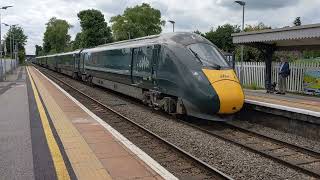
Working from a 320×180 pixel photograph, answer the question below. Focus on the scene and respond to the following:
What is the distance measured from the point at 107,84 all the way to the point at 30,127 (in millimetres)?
11234

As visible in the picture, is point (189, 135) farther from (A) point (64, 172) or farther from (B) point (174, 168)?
(A) point (64, 172)

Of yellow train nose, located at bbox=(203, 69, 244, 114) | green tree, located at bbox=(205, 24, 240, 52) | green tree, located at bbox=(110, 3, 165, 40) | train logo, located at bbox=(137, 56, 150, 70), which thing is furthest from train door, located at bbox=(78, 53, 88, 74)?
green tree, located at bbox=(110, 3, 165, 40)

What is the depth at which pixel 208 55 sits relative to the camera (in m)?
13.1

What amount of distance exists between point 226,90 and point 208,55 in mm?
1448

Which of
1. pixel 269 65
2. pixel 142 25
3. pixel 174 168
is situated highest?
pixel 142 25

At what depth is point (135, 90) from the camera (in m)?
17.1

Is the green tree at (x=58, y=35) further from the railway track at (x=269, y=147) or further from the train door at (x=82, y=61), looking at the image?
the railway track at (x=269, y=147)

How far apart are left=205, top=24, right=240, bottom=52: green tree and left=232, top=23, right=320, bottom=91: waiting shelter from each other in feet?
204

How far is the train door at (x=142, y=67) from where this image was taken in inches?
592

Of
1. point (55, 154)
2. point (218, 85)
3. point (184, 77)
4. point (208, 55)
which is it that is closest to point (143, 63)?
point (208, 55)

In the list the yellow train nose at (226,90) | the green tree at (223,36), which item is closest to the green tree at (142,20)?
the green tree at (223,36)

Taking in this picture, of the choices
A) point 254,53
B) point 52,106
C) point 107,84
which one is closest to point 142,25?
point 254,53

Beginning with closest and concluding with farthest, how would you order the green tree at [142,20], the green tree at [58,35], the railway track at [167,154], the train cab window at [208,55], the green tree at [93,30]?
the railway track at [167,154]
the train cab window at [208,55]
the green tree at [93,30]
the green tree at [142,20]
the green tree at [58,35]

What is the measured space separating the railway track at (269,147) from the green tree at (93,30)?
260 feet
